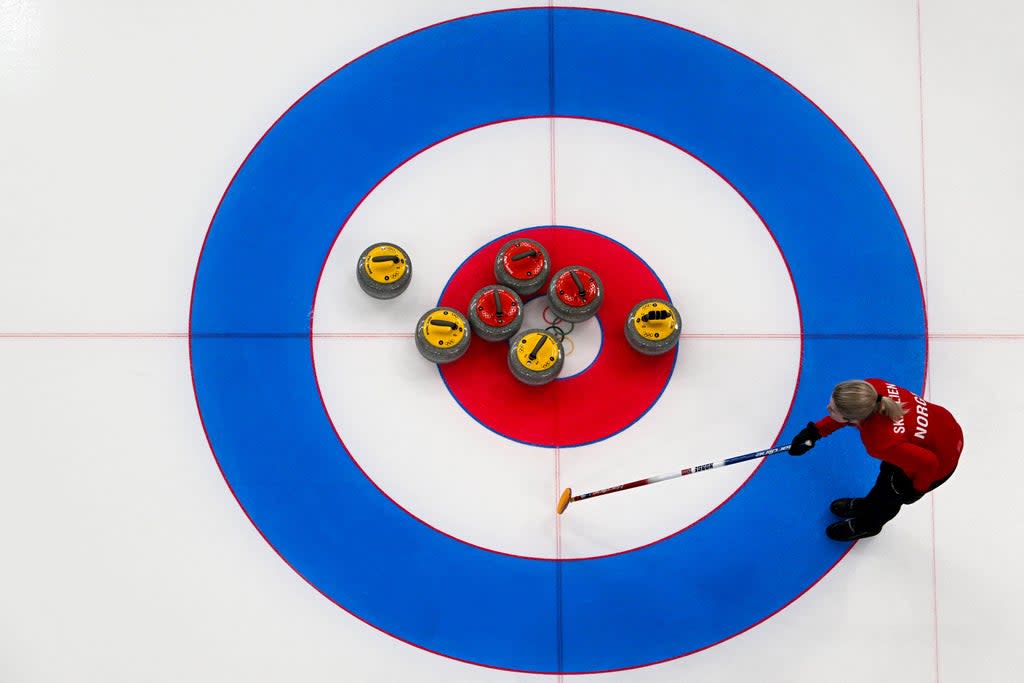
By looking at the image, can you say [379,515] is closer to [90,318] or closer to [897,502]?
[90,318]

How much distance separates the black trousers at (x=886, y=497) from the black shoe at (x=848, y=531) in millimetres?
16

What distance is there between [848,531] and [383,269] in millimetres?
2051

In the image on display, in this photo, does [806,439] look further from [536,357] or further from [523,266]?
[523,266]

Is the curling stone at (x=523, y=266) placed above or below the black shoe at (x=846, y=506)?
above

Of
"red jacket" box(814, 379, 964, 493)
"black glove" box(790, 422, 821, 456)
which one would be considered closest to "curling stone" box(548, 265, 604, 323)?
"black glove" box(790, 422, 821, 456)

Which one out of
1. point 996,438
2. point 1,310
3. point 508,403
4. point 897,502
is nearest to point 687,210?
point 508,403

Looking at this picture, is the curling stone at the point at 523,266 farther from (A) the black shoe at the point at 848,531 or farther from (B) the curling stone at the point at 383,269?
(A) the black shoe at the point at 848,531

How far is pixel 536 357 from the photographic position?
9.42 feet

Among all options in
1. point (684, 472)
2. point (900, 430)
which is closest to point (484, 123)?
point (684, 472)

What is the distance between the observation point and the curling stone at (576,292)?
2924 millimetres

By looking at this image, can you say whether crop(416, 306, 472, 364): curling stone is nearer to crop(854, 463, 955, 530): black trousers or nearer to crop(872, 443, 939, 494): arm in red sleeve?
crop(872, 443, 939, 494): arm in red sleeve

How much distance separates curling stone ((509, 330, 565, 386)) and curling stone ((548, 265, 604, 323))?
0.14m

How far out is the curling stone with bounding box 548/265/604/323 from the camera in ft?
9.59

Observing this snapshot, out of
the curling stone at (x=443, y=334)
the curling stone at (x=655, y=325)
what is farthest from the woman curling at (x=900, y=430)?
the curling stone at (x=443, y=334)
